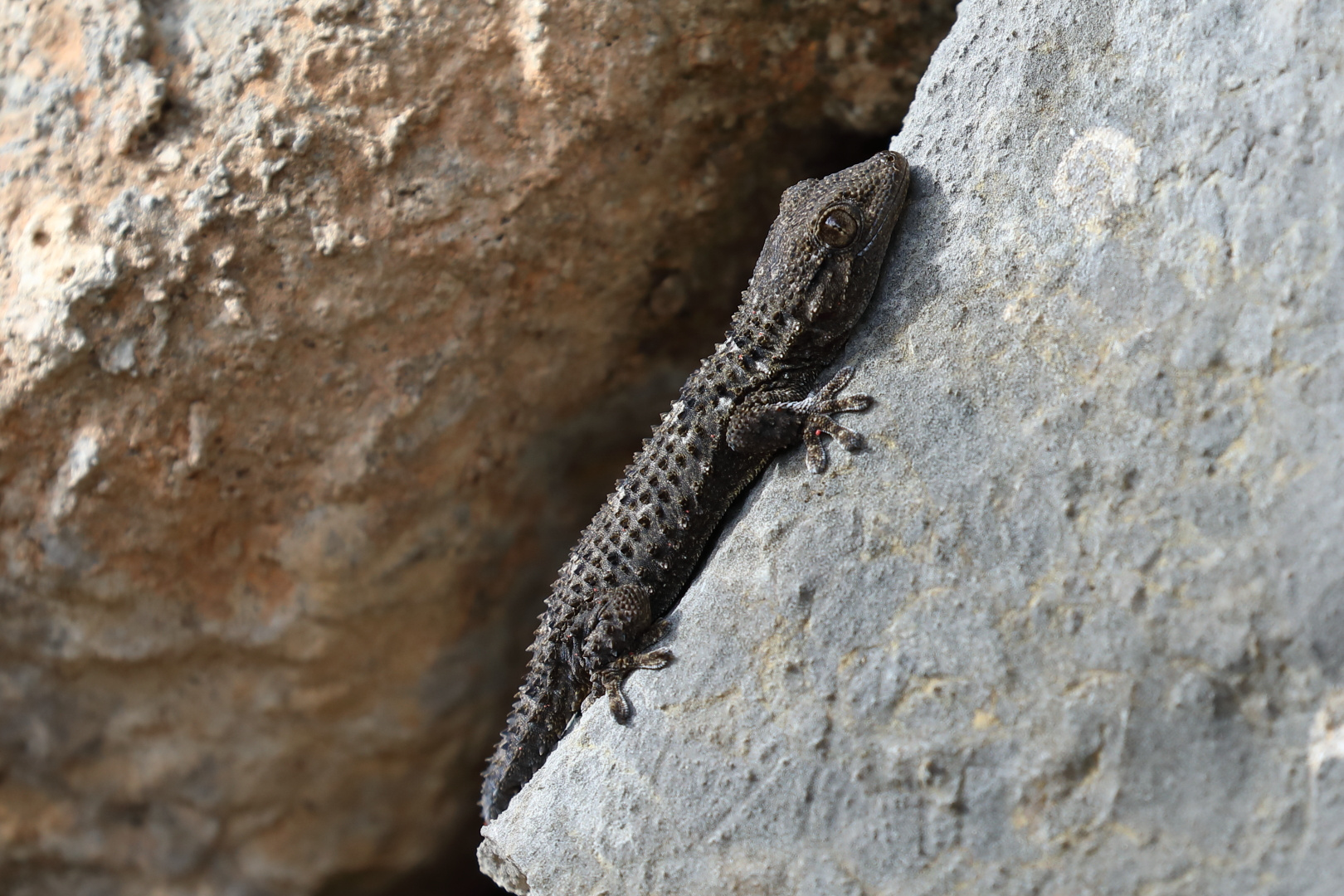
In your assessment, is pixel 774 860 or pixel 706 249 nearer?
pixel 774 860

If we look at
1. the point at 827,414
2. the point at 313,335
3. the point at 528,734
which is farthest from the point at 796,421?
the point at 313,335

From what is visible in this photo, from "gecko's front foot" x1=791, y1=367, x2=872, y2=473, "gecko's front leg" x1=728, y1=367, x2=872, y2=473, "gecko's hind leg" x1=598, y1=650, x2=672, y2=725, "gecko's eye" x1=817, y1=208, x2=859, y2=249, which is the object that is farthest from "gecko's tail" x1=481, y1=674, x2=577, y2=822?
"gecko's eye" x1=817, y1=208, x2=859, y2=249

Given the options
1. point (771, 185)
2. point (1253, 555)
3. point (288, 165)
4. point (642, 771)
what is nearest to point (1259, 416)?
point (1253, 555)

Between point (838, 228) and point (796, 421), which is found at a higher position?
point (838, 228)

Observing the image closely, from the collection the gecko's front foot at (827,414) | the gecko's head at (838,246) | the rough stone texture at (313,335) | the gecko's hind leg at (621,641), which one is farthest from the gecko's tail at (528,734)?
the gecko's head at (838,246)

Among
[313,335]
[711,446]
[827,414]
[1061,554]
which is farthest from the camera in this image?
[313,335]

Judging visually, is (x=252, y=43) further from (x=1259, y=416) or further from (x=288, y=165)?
(x=1259, y=416)

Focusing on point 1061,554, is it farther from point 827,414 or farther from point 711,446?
point 711,446

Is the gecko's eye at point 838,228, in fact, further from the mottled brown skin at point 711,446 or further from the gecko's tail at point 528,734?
the gecko's tail at point 528,734

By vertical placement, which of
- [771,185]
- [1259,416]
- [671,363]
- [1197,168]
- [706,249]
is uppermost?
[1197,168]
